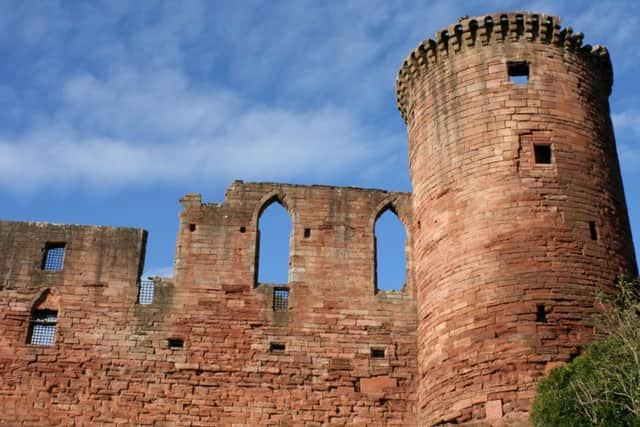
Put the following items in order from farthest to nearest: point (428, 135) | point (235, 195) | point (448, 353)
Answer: point (235, 195), point (428, 135), point (448, 353)

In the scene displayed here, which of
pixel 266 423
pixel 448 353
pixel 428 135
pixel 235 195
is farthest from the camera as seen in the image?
pixel 235 195

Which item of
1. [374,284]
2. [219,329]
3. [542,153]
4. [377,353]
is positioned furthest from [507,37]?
[219,329]

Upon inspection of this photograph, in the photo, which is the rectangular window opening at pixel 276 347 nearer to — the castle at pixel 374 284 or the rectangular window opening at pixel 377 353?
the castle at pixel 374 284

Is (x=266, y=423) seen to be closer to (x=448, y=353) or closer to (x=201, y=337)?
(x=201, y=337)

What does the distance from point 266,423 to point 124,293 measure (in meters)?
3.58

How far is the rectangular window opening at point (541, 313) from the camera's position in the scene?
14781 millimetres

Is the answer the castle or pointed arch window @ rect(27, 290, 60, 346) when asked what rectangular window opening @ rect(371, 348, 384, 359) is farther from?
pointed arch window @ rect(27, 290, 60, 346)

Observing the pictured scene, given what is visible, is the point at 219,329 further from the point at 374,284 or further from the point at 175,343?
the point at 374,284

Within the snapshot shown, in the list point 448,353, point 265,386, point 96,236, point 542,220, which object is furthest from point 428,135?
point 96,236

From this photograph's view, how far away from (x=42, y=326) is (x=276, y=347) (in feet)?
13.8

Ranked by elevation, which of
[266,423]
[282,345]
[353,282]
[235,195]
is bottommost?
[266,423]

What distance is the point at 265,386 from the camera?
16703 mm

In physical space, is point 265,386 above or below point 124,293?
below

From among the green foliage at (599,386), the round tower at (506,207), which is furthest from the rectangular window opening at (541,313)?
the green foliage at (599,386)
